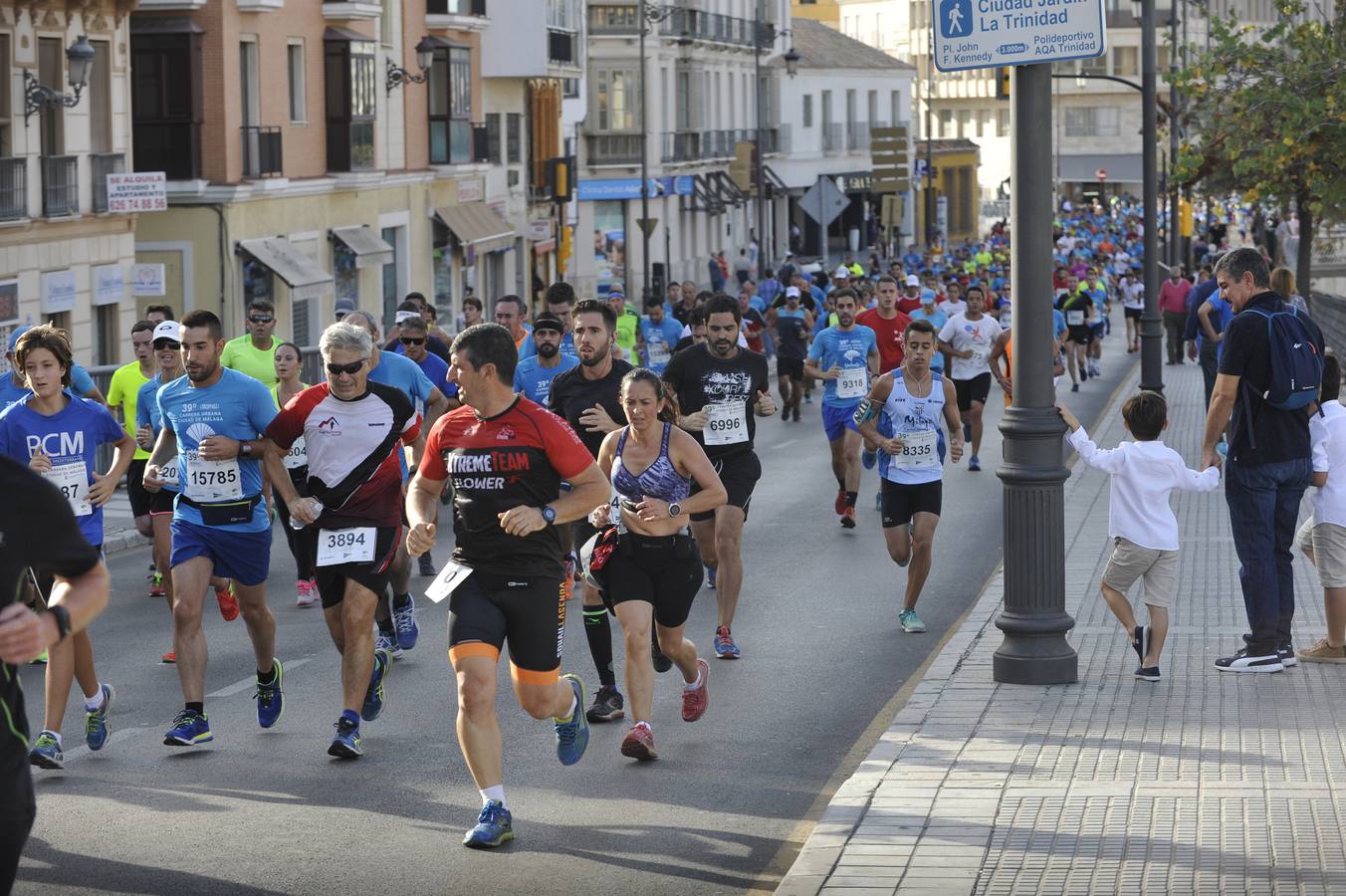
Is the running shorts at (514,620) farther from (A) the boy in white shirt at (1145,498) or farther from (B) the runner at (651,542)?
(A) the boy in white shirt at (1145,498)

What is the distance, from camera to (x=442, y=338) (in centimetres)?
1809

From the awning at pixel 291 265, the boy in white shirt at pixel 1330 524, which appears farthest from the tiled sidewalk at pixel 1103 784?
the awning at pixel 291 265

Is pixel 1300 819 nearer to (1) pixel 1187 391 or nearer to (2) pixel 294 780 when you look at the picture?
(2) pixel 294 780

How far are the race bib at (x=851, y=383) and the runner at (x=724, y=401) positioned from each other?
5.27 m

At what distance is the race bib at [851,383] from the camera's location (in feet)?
61.2

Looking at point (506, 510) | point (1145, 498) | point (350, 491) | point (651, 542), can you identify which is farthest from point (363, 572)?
point (1145, 498)

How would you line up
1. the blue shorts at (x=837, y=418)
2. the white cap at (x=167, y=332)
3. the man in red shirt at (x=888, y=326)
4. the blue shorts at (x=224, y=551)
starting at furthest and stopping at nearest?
the man in red shirt at (x=888, y=326)
the blue shorts at (x=837, y=418)
the white cap at (x=167, y=332)
the blue shorts at (x=224, y=551)

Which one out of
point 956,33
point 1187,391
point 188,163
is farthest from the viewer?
point 188,163

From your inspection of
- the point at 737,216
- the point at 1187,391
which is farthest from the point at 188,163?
the point at 737,216

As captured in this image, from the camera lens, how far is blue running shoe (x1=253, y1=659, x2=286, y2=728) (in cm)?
984

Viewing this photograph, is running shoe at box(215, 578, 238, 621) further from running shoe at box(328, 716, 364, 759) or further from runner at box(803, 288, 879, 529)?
runner at box(803, 288, 879, 529)

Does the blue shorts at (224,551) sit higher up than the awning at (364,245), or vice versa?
the awning at (364,245)

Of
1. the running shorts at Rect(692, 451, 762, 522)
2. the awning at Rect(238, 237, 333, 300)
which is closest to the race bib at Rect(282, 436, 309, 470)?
the running shorts at Rect(692, 451, 762, 522)

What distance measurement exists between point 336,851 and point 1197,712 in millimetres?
3708
